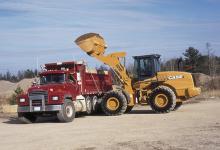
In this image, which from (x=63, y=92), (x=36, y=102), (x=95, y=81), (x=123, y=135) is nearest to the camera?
(x=123, y=135)

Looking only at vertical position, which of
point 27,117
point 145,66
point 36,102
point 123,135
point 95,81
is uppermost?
point 145,66

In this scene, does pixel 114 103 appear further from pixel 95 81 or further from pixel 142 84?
pixel 95 81

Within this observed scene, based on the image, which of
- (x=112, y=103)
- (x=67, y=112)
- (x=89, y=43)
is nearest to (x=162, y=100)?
(x=112, y=103)

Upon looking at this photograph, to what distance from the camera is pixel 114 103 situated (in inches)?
1022

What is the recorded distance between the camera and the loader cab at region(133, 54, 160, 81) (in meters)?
26.8

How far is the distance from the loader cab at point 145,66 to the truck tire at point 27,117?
618cm

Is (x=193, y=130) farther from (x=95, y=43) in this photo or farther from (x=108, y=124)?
(x=95, y=43)

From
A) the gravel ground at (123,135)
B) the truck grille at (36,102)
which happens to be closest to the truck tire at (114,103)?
the gravel ground at (123,135)

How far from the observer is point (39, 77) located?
985 inches

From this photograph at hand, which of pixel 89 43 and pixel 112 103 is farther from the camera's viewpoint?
pixel 89 43

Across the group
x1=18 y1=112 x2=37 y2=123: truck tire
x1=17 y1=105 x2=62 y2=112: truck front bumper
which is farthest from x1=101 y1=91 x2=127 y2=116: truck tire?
x1=17 y1=105 x2=62 y2=112: truck front bumper

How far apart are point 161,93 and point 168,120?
4.19 meters

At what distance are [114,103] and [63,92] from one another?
3656 millimetres

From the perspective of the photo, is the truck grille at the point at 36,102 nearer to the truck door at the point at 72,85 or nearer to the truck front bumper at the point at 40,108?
the truck front bumper at the point at 40,108
